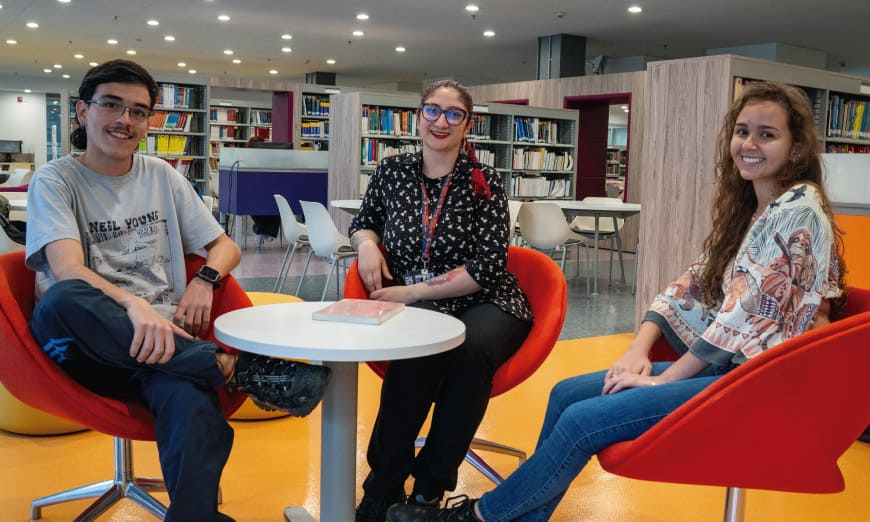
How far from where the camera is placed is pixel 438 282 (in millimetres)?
2268

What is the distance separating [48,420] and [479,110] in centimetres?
698

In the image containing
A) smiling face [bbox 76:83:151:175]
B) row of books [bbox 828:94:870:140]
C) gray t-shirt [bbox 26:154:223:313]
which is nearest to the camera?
gray t-shirt [bbox 26:154:223:313]

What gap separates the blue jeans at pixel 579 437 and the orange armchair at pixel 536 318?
0.54 meters

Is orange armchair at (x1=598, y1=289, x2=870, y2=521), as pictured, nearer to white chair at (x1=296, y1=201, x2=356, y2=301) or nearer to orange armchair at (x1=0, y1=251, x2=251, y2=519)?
orange armchair at (x1=0, y1=251, x2=251, y2=519)

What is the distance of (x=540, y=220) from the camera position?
6.55 metres

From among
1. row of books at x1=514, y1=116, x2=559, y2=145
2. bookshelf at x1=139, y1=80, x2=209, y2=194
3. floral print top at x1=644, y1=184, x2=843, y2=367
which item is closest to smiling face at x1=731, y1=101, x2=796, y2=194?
floral print top at x1=644, y1=184, x2=843, y2=367

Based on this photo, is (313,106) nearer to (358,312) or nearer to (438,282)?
(438,282)

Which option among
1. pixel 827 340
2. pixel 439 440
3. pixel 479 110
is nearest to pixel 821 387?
pixel 827 340

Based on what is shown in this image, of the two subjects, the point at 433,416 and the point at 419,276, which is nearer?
the point at 433,416

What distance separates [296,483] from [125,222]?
0.96m

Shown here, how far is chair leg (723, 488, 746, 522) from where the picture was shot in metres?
1.76

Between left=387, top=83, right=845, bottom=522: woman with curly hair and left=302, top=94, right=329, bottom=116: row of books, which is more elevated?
left=302, top=94, right=329, bottom=116: row of books

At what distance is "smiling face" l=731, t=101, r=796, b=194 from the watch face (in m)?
1.34

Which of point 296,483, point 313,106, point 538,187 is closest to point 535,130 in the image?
point 538,187
